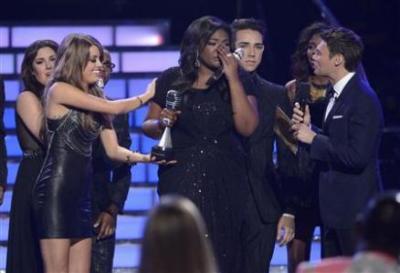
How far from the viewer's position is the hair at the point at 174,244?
2.88 m

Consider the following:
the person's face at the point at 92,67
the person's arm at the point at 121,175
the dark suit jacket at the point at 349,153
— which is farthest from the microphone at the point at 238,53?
the person's arm at the point at 121,175

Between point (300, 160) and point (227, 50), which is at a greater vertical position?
point (227, 50)

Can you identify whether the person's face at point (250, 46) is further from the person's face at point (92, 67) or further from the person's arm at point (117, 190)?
the person's face at point (92, 67)

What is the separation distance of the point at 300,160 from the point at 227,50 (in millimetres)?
904

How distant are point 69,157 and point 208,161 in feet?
2.24

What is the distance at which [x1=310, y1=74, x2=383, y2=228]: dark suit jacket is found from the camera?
Answer: 5.88 m

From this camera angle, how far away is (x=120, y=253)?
867 cm

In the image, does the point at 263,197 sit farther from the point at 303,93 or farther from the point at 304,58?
the point at 304,58

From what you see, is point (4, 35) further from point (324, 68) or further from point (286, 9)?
point (324, 68)

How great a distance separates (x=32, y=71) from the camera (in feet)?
21.7

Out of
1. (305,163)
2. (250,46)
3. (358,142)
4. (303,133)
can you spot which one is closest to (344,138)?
(358,142)

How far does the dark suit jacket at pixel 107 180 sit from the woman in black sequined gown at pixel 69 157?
774 mm

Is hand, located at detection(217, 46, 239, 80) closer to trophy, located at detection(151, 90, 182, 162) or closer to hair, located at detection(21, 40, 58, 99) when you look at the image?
trophy, located at detection(151, 90, 182, 162)

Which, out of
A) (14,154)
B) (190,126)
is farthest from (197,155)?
(14,154)
